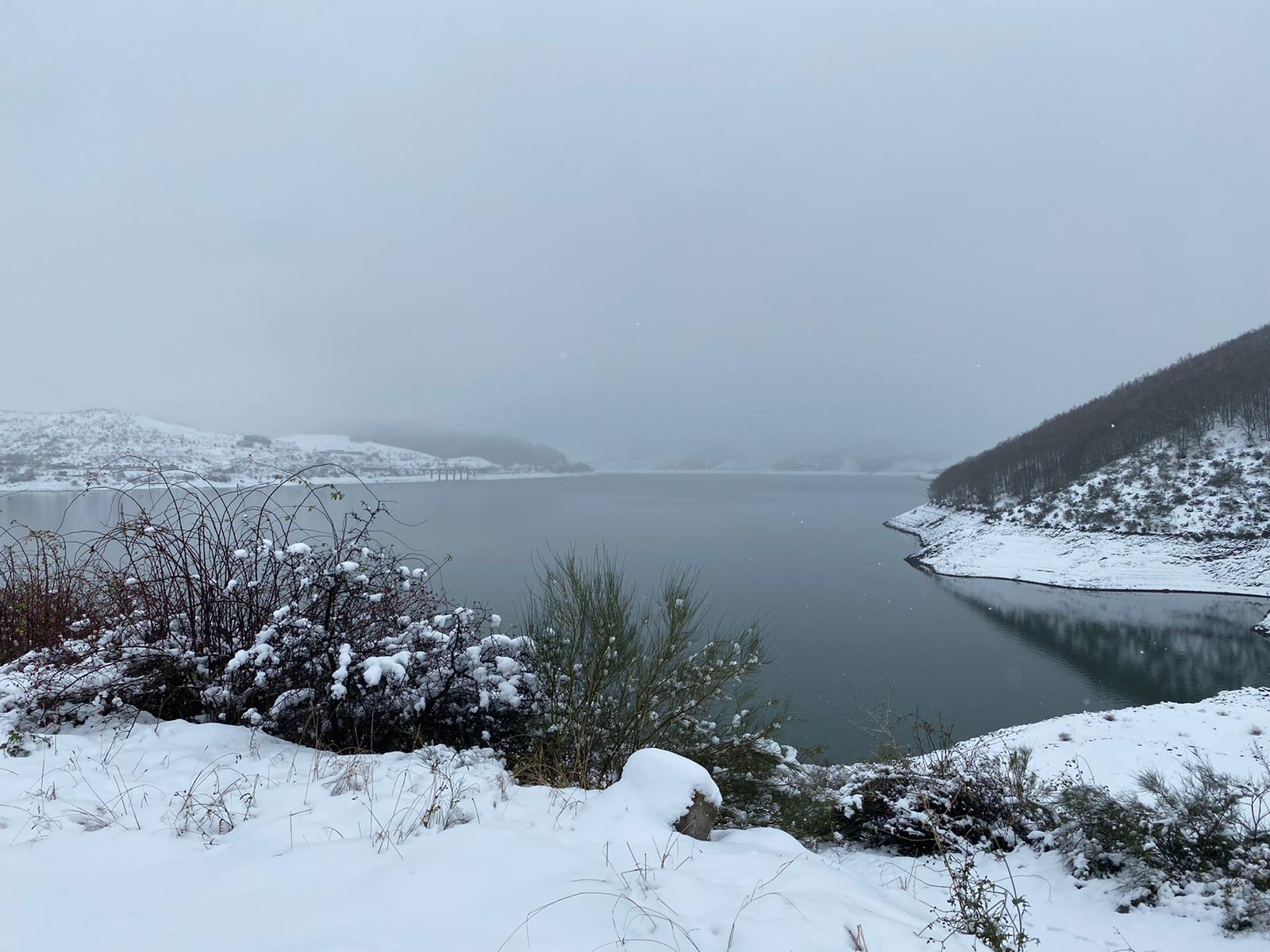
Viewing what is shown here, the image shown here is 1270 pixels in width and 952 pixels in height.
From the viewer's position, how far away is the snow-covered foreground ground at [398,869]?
7.82 ft

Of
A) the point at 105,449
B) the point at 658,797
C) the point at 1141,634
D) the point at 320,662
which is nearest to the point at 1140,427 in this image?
the point at 1141,634

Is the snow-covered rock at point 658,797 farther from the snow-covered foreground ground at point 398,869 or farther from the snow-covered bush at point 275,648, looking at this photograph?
the snow-covered bush at point 275,648

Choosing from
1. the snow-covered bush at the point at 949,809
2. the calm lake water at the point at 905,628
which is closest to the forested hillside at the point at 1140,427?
the calm lake water at the point at 905,628

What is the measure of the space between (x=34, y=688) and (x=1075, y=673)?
31.1 meters

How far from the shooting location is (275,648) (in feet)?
17.8

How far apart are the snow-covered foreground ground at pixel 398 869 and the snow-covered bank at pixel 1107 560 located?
46.0 meters

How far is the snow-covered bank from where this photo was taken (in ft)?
120

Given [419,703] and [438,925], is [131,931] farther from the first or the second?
[419,703]

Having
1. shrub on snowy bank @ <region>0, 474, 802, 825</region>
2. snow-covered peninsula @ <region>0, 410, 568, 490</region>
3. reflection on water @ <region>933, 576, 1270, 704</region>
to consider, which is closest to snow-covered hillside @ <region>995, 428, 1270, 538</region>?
reflection on water @ <region>933, 576, 1270, 704</region>

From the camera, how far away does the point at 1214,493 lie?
4384 cm

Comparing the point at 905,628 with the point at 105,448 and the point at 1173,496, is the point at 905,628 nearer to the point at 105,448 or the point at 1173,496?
the point at 1173,496

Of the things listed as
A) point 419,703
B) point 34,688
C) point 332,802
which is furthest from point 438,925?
point 34,688

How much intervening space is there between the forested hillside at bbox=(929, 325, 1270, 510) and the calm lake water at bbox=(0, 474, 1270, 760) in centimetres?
2413

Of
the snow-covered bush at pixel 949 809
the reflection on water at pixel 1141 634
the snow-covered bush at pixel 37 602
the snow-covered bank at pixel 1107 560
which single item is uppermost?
the snow-covered bush at pixel 37 602
